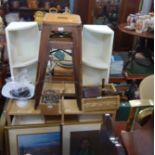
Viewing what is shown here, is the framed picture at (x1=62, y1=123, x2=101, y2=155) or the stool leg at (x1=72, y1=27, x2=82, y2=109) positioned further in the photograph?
the framed picture at (x1=62, y1=123, x2=101, y2=155)

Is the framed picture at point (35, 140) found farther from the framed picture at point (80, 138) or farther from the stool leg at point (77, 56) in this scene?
the stool leg at point (77, 56)

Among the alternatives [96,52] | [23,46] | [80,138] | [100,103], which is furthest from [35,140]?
[96,52]

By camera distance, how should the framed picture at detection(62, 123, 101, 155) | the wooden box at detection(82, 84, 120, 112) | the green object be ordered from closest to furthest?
the wooden box at detection(82, 84, 120, 112), the framed picture at detection(62, 123, 101, 155), the green object

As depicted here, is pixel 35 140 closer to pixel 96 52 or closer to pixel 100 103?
pixel 100 103

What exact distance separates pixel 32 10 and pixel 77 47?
237cm

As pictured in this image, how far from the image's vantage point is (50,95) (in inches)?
65.3

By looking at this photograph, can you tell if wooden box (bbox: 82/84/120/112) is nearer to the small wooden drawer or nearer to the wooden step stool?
the small wooden drawer

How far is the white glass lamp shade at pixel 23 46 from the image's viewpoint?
1.64 m

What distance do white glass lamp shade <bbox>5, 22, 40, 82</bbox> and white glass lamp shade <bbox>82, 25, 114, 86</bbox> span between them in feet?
1.29

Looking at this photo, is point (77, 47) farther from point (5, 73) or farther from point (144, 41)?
point (144, 41)

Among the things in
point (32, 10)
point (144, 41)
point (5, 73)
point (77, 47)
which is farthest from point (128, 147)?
point (32, 10)

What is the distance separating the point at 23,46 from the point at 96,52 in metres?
0.61

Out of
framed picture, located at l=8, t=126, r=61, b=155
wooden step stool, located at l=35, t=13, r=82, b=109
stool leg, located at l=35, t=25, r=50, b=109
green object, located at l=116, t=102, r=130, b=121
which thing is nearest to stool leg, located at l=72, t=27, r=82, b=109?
wooden step stool, located at l=35, t=13, r=82, b=109

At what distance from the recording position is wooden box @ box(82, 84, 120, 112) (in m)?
1.63
